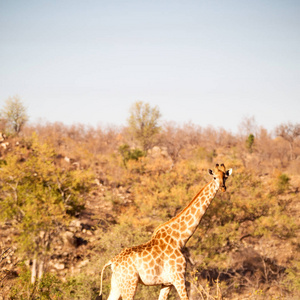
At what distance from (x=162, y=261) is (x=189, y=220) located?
3.62ft

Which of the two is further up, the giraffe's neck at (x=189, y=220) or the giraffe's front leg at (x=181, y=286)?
the giraffe's neck at (x=189, y=220)

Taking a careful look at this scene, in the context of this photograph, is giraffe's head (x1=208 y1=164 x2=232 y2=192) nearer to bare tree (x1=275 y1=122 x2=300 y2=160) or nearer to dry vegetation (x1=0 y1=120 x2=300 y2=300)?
dry vegetation (x1=0 y1=120 x2=300 y2=300)

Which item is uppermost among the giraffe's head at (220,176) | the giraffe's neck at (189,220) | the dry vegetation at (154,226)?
the giraffe's head at (220,176)

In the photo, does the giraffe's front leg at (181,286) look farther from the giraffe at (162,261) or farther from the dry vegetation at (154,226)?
the dry vegetation at (154,226)

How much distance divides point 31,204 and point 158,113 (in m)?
33.9

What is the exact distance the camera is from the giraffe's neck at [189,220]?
7312 mm

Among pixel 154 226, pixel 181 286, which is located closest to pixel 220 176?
pixel 181 286

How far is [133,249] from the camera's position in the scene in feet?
23.6

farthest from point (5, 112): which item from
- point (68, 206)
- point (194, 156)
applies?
point (68, 206)

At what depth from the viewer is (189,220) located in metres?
7.39

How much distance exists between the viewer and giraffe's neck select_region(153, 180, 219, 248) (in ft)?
24.0

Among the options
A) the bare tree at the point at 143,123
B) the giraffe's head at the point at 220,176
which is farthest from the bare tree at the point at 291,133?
the giraffe's head at the point at 220,176

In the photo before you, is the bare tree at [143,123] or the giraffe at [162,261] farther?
the bare tree at [143,123]

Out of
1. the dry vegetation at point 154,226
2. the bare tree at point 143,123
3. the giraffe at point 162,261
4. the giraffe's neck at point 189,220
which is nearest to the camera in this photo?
the giraffe at point 162,261
